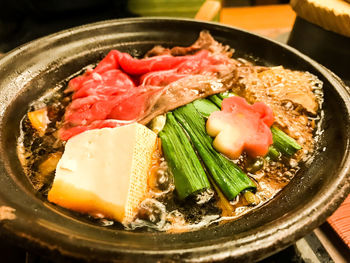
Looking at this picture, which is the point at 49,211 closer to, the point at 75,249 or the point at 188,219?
the point at 75,249

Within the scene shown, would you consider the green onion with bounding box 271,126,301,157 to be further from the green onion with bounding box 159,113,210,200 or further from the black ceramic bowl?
the green onion with bounding box 159,113,210,200

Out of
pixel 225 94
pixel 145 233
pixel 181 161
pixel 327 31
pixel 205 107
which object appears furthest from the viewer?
pixel 327 31

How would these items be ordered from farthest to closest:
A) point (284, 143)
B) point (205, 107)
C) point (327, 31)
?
point (327, 31), point (205, 107), point (284, 143)

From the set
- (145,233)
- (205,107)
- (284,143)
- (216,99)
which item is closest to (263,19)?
(216,99)

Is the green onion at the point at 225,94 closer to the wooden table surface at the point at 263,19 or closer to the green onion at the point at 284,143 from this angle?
the green onion at the point at 284,143

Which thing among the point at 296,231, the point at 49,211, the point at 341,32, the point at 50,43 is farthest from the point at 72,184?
the point at 341,32

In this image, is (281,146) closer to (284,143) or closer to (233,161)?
(284,143)

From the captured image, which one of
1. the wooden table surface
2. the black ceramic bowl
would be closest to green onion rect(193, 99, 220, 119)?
the black ceramic bowl
